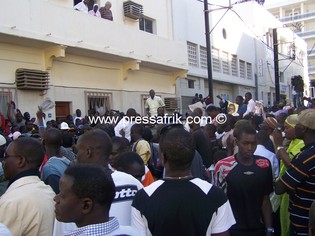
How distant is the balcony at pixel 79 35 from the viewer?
9.55m

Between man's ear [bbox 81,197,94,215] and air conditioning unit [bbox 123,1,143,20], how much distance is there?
1274cm

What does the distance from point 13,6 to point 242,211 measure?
8373mm

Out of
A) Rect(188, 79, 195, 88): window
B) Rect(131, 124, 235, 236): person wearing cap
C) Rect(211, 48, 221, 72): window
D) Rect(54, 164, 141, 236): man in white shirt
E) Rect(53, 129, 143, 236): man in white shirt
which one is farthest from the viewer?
Rect(211, 48, 221, 72): window

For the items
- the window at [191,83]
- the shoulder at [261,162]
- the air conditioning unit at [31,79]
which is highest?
the window at [191,83]

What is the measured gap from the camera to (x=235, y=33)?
23.1 m

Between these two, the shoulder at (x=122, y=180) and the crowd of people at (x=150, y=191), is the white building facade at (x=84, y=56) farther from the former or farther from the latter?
the shoulder at (x=122, y=180)

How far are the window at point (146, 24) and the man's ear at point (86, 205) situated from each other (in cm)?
1399

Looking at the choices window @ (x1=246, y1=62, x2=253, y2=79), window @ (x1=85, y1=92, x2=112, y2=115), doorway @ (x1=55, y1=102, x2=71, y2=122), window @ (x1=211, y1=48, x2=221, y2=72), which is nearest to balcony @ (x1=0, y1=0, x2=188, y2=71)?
window @ (x1=85, y1=92, x2=112, y2=115)

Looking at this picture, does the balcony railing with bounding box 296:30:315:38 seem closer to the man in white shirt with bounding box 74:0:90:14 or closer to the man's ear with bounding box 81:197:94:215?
the man in white shirt with bounding box 74:0:90:14

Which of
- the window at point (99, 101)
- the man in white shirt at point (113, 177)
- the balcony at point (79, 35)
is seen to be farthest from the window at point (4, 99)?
the man in white shirt at point (113, 177)

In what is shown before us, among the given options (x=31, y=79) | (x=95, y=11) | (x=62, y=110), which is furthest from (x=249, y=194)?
(x=95, y=11)

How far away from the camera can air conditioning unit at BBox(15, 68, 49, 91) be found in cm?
1002

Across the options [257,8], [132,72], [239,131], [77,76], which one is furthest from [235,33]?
[239,131]

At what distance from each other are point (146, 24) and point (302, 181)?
13.6 m
